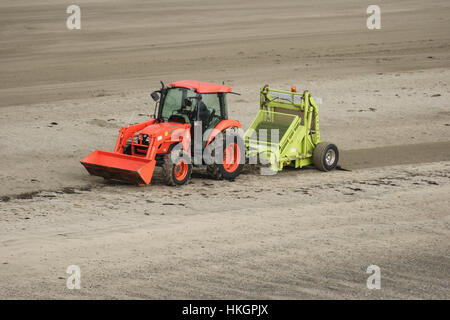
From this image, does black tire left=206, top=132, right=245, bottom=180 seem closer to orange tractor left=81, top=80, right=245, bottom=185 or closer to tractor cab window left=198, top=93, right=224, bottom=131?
orange tractor left=81, top=80, right=245, bottom=185

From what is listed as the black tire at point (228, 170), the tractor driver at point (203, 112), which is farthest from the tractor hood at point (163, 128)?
the black tire at point (228, 170)

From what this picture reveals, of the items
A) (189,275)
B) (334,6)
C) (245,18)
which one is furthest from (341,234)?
(334,6)

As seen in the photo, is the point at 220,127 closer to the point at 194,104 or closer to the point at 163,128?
the point at 194,104

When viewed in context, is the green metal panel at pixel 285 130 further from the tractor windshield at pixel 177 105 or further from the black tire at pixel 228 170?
the tractor windshield at pixel 177 105

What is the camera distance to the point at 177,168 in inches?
552

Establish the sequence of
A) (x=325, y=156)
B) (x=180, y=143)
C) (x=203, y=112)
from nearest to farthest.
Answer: (x=180, y=143), (x=203, y=112), (x=325, y=156)

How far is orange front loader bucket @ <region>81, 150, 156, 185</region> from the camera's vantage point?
43.8 ft

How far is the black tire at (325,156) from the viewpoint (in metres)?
15.3

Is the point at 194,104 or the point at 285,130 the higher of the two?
the point at 194,104

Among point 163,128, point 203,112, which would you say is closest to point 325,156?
point 203,112

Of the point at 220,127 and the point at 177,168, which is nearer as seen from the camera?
the point at 177,168

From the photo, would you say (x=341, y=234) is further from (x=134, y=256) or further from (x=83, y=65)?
(x=83, y=65)

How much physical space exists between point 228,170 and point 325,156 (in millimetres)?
2093

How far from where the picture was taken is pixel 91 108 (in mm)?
20922
